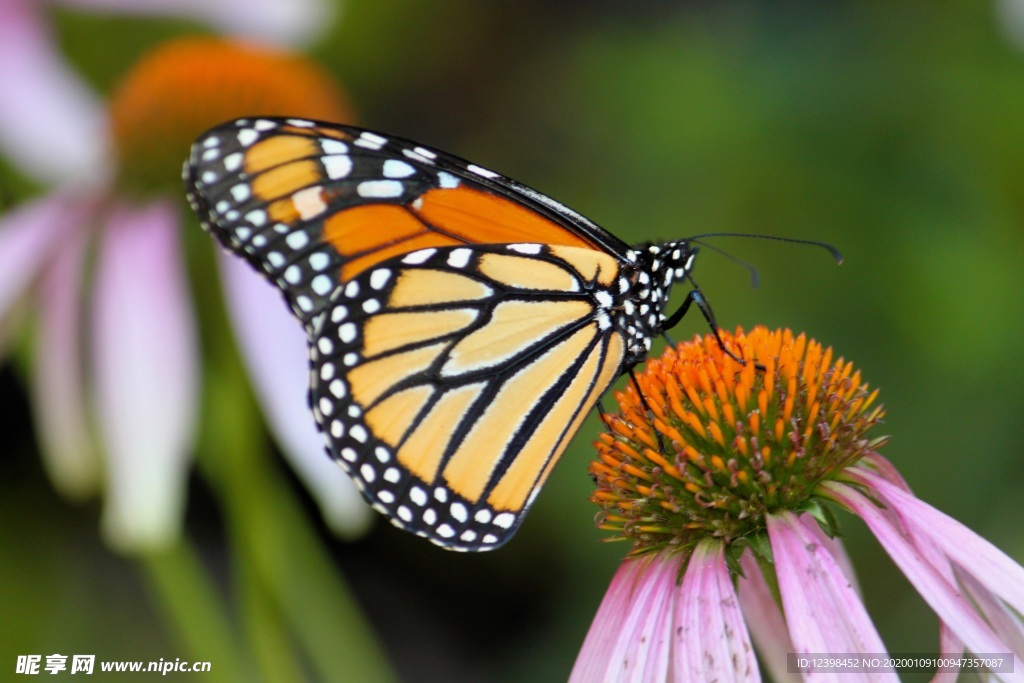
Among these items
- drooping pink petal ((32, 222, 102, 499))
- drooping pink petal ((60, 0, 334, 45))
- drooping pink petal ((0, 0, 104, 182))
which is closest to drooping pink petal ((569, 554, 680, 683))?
drooping pink petal ((32, 222, 102, 499))

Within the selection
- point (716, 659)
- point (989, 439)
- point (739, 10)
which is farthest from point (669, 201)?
point (716, 659)

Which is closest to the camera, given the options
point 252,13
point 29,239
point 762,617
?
point 762,617

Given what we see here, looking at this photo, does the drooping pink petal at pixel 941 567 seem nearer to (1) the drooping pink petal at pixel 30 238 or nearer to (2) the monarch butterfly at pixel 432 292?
(2) the monarch butterfly at pixel 432 292

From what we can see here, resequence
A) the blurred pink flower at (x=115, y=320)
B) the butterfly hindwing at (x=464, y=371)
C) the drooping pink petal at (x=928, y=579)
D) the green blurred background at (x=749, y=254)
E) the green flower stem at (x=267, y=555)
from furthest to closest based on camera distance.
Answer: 1. the green blurred background at (x=749, y=254)
2. the blurred pink flower at (x=115, y=320)
3. the green flower stem at (x=267, y=555)
4. the butterfly hindwing at (x=464, y=371)
5. the drooping pink petal at (x=928, y=579)

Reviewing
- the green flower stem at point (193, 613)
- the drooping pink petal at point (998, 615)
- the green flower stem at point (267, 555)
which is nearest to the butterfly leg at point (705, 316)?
the drooping pink petal at point (998, 615)

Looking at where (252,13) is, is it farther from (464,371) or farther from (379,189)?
(464,371)

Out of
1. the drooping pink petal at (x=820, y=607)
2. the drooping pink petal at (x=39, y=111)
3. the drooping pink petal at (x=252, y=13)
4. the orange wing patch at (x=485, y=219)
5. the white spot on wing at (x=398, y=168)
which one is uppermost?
the drooping pink petal at (x=252, y=13)

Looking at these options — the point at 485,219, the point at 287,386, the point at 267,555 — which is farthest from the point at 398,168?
the point at 267,555

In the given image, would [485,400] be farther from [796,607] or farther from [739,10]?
[739,10]
